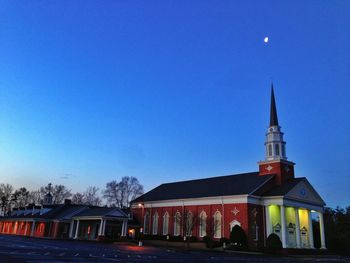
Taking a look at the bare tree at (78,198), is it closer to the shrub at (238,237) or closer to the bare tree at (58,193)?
the bare tree at (58,193)

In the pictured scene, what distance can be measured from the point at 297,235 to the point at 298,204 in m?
4.22

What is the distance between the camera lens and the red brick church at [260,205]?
48656 mm

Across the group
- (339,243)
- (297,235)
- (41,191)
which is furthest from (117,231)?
(41,191)

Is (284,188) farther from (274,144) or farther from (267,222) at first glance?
(274,144)

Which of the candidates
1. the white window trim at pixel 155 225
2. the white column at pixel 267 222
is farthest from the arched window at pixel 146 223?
the white column at pixel 267 222

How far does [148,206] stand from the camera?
67.6m

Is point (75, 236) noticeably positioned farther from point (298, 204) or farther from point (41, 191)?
point (41, 191)

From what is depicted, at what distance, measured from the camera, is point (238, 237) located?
44.8 m

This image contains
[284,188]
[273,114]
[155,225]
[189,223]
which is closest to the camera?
[284,188]

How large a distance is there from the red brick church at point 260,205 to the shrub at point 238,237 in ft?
8.40

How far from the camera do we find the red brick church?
160 ft

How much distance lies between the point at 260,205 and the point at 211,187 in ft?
35.1

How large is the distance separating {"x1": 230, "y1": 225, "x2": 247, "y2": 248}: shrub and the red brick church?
2561 mm

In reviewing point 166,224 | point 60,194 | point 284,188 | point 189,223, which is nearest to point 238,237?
point 284,188
